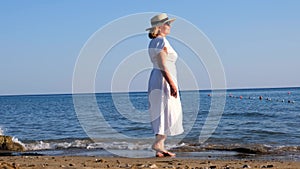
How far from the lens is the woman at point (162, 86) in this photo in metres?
7.54

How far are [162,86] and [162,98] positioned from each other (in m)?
0.19

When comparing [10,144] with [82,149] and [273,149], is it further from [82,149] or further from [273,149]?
[273,149]

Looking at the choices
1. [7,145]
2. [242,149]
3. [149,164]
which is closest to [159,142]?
[149,164]

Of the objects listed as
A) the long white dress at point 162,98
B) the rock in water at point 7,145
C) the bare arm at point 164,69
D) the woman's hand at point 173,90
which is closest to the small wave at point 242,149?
the rock in water at point 7,145

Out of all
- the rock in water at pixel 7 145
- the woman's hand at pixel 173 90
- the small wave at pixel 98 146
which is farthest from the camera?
the rock in water at pixel 7 145

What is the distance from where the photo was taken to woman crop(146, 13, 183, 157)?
24.7 feet

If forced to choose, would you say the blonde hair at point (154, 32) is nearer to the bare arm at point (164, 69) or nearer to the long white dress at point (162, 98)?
the long white dress at point (162, 98)

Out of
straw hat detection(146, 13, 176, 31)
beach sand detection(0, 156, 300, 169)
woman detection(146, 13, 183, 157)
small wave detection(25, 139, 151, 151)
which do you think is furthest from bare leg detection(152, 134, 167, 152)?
small wave detection(25, 139, 151, 151)

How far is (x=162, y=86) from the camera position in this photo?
761 cm

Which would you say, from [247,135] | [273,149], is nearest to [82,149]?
[273,149]

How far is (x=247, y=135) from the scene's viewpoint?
18.1 metres

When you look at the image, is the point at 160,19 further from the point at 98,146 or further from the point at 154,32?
the point at 98,146

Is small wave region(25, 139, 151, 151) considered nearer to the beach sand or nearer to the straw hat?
the beach sand

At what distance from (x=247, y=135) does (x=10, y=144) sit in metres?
8.54
